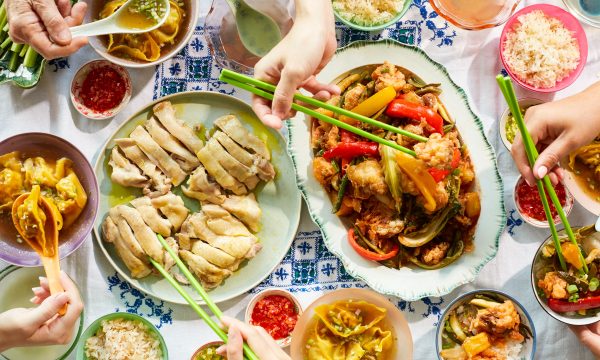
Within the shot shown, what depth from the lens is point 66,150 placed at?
11.5ft

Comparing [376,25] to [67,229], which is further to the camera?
[376,25]

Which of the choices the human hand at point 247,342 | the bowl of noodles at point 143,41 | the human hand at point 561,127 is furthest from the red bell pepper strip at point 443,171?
the bowl of noodles at point 143,41

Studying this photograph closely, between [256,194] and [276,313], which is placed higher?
[256,194]

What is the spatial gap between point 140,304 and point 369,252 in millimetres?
1304

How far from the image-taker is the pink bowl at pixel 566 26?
3.62 metres

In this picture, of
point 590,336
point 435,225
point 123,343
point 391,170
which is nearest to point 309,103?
point 391,170

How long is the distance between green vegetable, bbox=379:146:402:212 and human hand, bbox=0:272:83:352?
1.65 metres

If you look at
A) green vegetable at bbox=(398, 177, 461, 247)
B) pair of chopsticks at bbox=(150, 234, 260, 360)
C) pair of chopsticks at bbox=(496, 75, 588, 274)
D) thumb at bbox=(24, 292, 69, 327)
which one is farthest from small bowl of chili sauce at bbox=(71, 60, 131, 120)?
pair of chopsticks at bbox=(496, 75, 588, 274)

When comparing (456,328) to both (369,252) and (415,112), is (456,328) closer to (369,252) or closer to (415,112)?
(369,252)

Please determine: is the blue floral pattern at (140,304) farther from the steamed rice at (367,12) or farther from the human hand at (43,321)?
the steamed rice at (367,12)

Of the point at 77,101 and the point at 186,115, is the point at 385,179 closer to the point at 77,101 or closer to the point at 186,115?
the point at 186,115

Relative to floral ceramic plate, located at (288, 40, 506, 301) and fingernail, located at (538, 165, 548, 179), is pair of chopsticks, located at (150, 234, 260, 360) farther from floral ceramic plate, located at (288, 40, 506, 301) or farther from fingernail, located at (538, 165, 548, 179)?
fingernail, located at (538, 165, 548, 179)

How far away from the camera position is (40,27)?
333 centimetres

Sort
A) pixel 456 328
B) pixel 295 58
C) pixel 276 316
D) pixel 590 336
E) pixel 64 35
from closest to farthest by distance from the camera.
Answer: pixel 295 58, pixel 64 35, pixel 590 336, pixel 456 328, pixel 276 316
